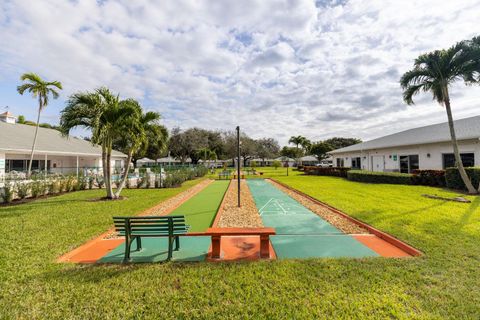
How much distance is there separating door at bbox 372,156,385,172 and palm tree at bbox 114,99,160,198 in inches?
914

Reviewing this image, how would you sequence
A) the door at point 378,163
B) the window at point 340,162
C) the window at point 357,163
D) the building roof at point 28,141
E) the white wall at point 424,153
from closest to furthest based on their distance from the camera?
1. the white wall at point 424,153
2. the building roof at point 28,141
3. the door at point 378,163
4. the window at point 357,163
5. the window at point 340,162

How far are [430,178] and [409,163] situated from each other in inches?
196

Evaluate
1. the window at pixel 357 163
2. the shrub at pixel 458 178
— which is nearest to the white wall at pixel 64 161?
the shrub at pixel 458 178

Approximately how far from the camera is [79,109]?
11.4 m

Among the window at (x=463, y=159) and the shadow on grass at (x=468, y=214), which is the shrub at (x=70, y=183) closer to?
the shadow on grass at (x=468, y=214)

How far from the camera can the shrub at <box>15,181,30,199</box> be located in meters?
12.1

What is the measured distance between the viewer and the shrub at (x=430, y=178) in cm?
1545

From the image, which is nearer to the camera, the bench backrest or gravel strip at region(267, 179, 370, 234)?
the bench backrest

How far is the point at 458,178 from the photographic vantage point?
548 inches

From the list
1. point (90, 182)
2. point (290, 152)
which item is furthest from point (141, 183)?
point (290, 152)

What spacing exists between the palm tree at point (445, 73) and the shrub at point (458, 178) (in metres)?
0.57

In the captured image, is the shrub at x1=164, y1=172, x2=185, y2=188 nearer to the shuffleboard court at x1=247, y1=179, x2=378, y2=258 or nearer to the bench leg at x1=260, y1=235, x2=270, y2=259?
the shuffleboard court at x1=247, y1=179, x2=378, y2=258

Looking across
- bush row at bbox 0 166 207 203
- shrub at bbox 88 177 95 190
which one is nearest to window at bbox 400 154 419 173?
bush row at bbox 0 166 207 203

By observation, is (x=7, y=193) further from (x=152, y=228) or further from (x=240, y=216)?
(x=240, y=216)
